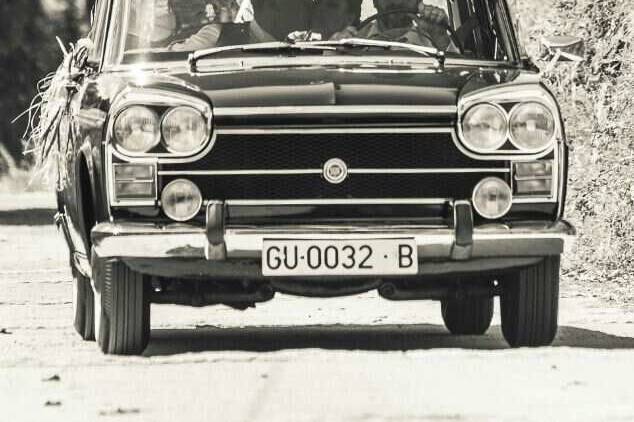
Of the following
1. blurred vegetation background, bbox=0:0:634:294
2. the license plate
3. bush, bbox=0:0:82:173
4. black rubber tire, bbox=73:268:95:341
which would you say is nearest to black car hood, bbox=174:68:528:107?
the license plate

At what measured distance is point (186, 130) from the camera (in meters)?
8.62

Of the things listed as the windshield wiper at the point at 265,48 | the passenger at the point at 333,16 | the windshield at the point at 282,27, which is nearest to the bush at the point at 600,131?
the windshield at the point at 282,27

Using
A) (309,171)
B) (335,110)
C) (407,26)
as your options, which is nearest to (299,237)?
(309,171)

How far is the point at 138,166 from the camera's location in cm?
864

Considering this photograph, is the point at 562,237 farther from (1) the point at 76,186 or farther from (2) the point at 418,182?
(1) the point at 76,186

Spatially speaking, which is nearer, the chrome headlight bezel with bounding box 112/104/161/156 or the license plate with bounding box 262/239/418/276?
the license plate with bounding box 262/239/418/276

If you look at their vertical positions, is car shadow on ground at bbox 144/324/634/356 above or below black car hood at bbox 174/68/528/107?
below

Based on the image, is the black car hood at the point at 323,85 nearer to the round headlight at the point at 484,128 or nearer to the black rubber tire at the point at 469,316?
the round headlight at the point at 484,128

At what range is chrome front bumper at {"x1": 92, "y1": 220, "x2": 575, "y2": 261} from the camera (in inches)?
334

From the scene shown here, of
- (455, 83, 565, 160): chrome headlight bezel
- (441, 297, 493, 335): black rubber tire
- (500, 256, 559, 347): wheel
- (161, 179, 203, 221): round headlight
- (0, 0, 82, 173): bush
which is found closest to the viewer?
(161, 179, 203, 221): round headlight

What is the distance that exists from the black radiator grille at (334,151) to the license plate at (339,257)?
14.1 inches

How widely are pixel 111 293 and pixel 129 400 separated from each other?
1.54 meters

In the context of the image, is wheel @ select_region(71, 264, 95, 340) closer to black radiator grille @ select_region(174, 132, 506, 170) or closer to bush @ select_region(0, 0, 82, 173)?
black radiator grille @ select_region(174, 132, 506, 170)

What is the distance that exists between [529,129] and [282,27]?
143 centimetres
